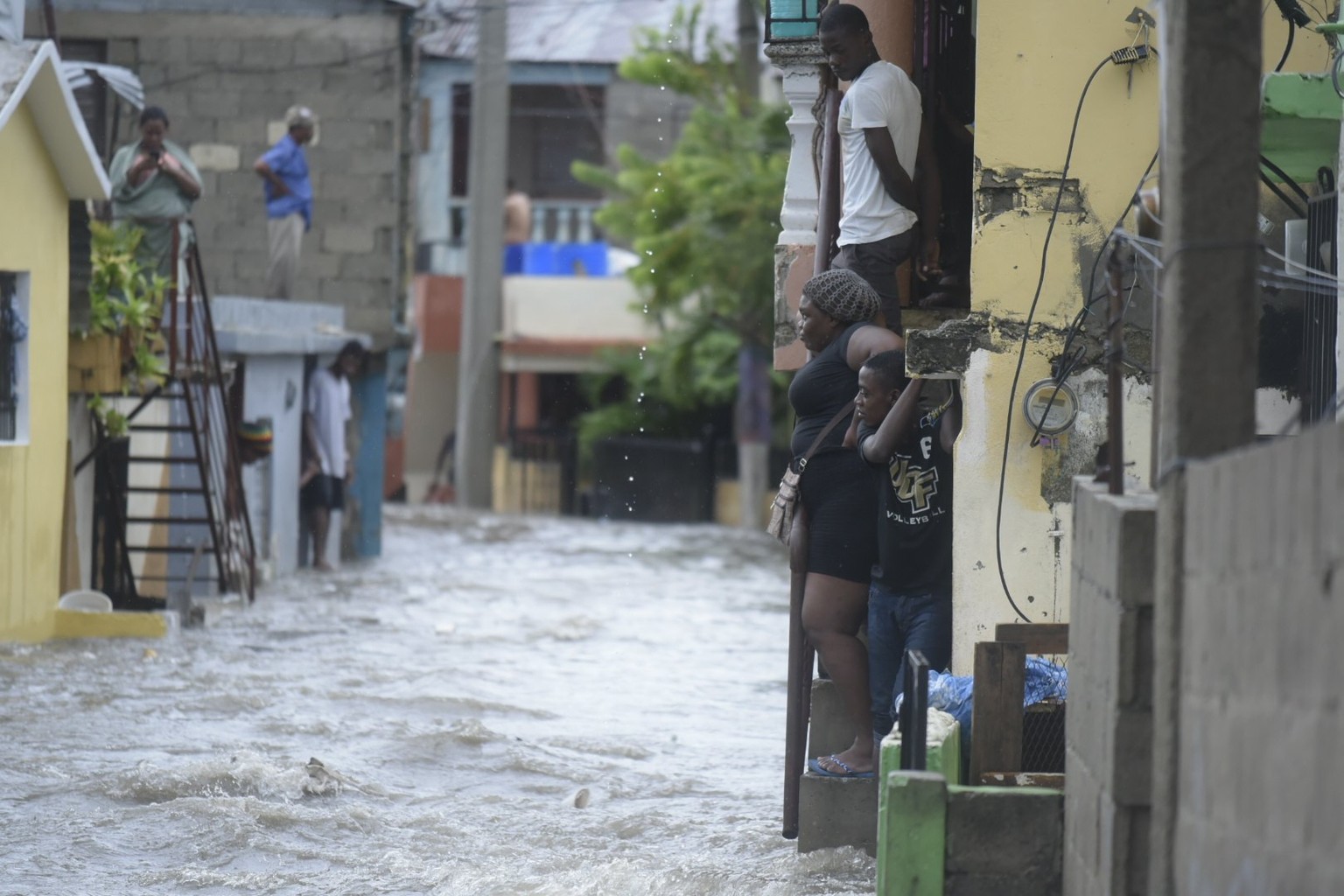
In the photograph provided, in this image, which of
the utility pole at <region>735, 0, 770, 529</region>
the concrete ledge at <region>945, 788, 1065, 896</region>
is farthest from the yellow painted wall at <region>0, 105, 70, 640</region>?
the utility pole at <region>735, 0, 770, 529</region>

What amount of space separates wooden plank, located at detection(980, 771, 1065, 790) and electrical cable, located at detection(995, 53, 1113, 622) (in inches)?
46.5

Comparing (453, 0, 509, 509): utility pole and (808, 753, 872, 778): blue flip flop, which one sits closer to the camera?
(808, 753, 872, 778): blue flip flop

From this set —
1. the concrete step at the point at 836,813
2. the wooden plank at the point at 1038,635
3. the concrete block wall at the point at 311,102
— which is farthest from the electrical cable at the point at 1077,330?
the concrete block wall at the point at 311,102

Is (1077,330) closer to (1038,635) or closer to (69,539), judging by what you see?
(1038,635)

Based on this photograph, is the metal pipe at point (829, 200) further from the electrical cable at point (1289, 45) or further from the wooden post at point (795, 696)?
the electrical cable at point (1289, 45)

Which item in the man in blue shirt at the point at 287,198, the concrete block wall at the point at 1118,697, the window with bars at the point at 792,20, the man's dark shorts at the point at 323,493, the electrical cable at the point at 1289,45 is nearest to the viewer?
the concrete block wall at the point at 1118,697

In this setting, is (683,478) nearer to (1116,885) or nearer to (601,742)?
(601,742)

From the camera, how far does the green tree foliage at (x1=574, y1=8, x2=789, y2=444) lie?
21.8 metres

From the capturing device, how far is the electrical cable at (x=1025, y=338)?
6688 millimetres

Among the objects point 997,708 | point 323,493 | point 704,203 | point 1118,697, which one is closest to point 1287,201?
point 997,708

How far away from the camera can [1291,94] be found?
639 cm

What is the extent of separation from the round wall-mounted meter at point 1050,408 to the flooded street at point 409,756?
1.67m

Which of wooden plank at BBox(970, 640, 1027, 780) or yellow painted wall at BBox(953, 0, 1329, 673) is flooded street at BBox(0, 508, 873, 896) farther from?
yellow painted wall at BBox(953, 0, 1329, 673)

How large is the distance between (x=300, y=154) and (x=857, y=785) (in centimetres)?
1281
